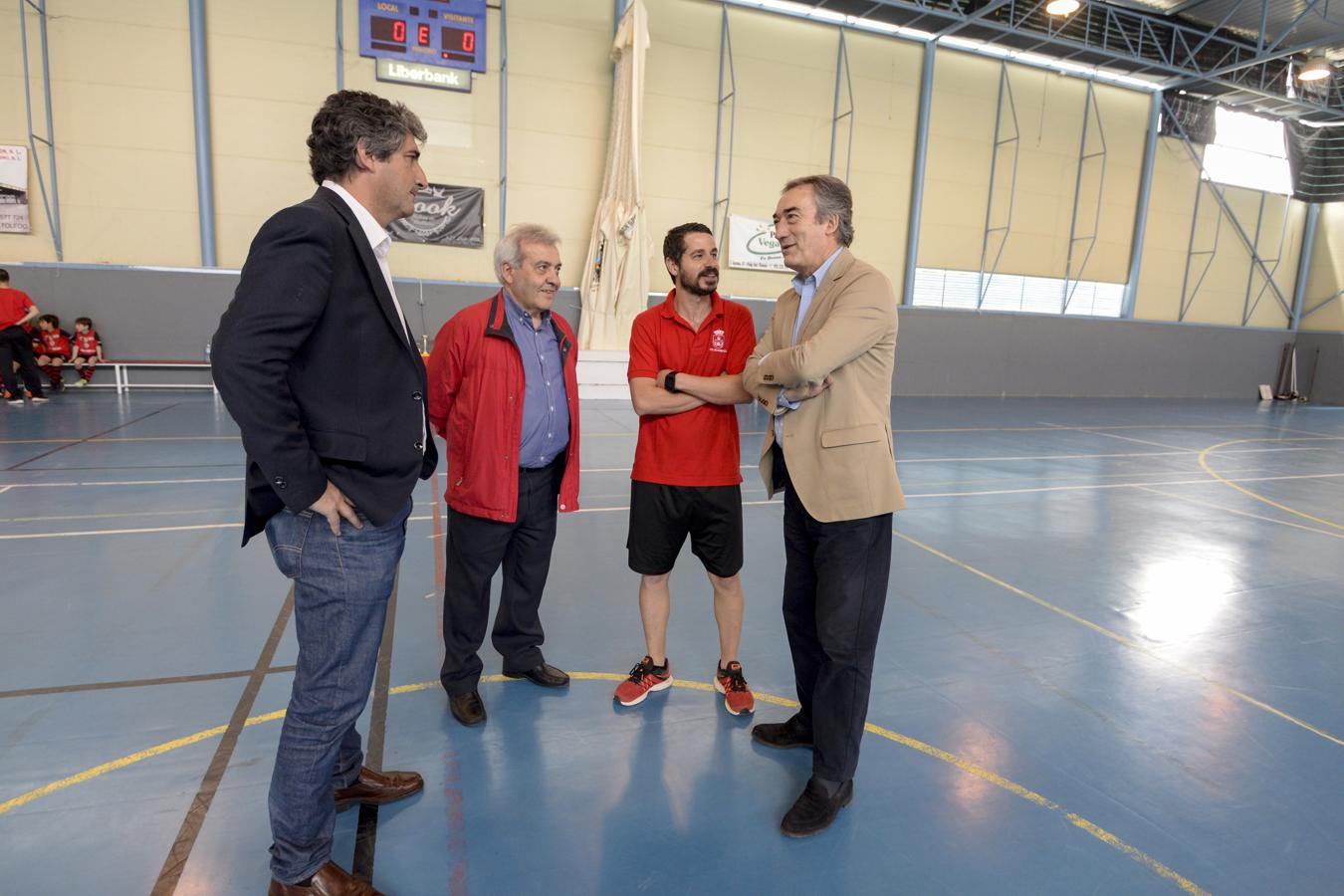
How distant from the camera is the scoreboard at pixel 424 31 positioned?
12.2 m

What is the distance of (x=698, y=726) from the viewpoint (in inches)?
119

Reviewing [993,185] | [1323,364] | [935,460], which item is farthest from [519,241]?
[1323,364]

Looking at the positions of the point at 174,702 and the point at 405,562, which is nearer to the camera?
the point at 174,702

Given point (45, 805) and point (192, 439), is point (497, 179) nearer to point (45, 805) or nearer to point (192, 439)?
point (192, 439)

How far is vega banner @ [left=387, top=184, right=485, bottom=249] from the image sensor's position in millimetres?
12828

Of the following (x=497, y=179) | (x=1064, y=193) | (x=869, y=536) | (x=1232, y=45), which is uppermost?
(x=1232, y=45)

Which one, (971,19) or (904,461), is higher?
(971,19)

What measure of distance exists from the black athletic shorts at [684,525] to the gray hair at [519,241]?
3.34 ft

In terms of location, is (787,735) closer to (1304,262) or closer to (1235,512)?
(1235,512)

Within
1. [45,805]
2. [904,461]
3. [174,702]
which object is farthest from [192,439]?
[904,461]

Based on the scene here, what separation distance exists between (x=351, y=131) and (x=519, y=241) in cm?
116

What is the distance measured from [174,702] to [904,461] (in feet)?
24.4

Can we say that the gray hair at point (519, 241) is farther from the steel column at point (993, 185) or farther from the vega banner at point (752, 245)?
→ the steel column at point (993, 185)

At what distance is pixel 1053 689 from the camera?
3402 millimetres
